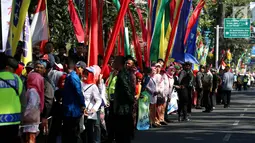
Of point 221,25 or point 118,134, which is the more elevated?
point 221,25

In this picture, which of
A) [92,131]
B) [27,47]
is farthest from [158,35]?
[92,131]

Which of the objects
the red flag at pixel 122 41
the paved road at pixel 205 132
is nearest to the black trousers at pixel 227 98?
the paved road at pixel 205 132

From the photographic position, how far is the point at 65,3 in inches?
961

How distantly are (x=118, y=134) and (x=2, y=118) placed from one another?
3935 mm

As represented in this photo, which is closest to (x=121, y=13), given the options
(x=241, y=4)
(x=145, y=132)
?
(x=145, y=132)

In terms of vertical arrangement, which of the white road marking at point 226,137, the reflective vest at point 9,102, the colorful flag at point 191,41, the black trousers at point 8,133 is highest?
the colorful flag at point 191,41

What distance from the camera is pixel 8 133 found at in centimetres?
884

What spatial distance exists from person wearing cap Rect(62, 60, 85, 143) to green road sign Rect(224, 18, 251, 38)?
39.5m

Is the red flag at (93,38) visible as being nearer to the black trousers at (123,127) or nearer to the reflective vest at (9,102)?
the black trousers at (123,127)

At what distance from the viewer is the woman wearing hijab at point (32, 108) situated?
1057 centimetres

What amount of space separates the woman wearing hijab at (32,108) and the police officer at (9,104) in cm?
148

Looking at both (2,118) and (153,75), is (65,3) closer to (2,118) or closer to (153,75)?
(153,75)

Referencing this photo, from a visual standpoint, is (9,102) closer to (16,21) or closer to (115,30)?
(16,21)

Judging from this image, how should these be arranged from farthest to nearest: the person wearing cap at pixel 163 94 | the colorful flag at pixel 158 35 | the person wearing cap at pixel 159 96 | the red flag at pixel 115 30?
1. the colorful flag at pixel 158 35
2. the person wearing cap at pixel 163 94
3. the person wearing cap at pixel 159 96
4. the red flag at pixel 115 30
